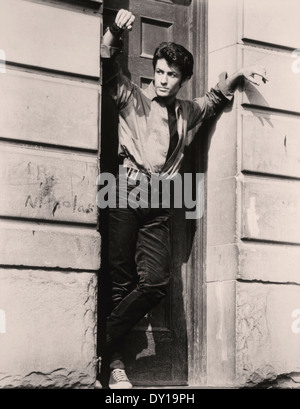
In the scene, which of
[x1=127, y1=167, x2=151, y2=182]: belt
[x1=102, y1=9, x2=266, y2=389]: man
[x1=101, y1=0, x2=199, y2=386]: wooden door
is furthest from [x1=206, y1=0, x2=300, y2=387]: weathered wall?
[x1=127, y1=167, x2=151, y2=182]: belt

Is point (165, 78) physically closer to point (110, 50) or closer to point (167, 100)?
point (167, 100)

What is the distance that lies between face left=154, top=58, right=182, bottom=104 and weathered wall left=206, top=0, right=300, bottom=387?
2.37 feet

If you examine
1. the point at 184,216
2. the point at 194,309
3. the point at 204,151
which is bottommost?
the point at 194,309

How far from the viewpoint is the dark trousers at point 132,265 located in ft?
25.0

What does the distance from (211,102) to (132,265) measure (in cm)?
166

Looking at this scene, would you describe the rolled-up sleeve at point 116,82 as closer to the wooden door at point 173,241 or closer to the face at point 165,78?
the face at point 165,78

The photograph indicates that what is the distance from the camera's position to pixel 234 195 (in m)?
8.29

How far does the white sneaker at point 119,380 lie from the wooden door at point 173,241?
40 centimetres

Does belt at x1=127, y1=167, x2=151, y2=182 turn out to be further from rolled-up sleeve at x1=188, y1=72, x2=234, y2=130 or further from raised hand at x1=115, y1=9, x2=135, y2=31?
raised hand at x1=115, y1=9, x2=135, y2=31

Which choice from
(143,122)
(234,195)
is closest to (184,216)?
(234,195)

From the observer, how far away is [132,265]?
26.0ft

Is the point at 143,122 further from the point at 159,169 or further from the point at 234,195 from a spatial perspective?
the point at 234,195

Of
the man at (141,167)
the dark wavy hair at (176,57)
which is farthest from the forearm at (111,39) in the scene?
the dark wavy hair at (176,57)

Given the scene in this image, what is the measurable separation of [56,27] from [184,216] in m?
2.14
